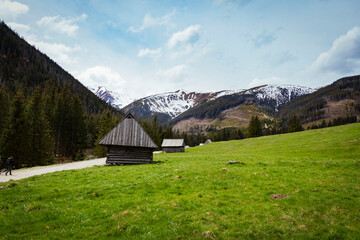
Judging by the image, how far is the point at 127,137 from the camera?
30.9 metres

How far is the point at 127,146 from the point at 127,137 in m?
1.60

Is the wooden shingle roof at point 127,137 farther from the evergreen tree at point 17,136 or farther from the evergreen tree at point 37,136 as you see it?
the evergreen tree at point 37,136

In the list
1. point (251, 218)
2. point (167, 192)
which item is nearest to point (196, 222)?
point (251, 218)

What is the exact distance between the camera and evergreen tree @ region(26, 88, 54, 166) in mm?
42438

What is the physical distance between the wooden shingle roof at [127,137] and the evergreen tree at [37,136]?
2610 centimetres

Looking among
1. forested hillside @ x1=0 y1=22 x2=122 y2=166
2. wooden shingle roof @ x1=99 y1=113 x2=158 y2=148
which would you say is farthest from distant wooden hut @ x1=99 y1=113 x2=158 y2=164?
forested hillside @ x1=0 y1=22 x2=122 y2=166

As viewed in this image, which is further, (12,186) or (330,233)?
(12,186)

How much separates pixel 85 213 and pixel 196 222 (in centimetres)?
614

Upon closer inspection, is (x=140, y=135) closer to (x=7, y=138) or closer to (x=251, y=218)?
(x=251, y=218)

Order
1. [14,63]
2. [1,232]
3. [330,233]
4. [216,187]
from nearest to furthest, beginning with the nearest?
1. [330,233]
2. [1,232]
3. [216,187]
4. [14,63]

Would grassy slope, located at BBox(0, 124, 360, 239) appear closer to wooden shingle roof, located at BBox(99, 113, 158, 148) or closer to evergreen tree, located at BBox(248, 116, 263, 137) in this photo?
wooden shingle roof, located at BBox(99, 113, 158, 148)

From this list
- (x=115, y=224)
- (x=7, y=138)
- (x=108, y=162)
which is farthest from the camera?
(x=7, y=138)

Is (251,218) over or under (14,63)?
under

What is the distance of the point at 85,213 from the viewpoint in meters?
9.83
